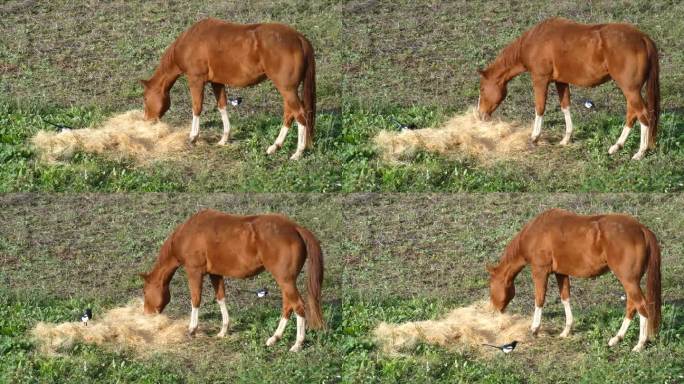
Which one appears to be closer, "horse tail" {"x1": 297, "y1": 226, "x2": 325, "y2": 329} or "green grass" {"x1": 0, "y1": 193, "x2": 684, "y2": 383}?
"green grass" {"x1": 0, "y1": 193, "x2": 684, "y2": 383}

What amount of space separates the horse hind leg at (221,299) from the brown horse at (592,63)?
13.7 feet

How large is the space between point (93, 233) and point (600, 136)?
6086 mm

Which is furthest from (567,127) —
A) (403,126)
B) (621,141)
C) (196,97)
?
(196,97)

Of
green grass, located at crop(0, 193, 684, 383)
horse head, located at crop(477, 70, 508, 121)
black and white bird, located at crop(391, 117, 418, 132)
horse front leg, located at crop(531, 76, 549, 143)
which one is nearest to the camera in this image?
green grass, located at crop(0, 193, 684, 383)

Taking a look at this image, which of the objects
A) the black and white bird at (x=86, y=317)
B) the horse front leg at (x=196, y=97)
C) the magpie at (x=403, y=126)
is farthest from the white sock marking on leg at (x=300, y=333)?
the magpie at (x=403, y=126)

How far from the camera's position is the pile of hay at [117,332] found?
63.2 ft

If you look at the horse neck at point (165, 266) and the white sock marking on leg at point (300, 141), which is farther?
the white sock marking on leg at point (300, 141)

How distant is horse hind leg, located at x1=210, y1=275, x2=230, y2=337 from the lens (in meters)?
19.2

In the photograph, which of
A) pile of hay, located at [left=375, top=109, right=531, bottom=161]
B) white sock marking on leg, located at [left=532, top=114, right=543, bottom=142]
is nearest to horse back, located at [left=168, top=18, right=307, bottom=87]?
pile of hay, located at [left=375, top=109, right=531, bottom=161]

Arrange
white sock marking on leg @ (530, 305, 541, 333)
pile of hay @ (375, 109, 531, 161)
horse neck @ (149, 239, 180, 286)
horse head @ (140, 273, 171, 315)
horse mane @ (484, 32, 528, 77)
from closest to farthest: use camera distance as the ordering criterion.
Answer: white sock marking on leg @ (530, 305, 541, 333)
horse neck @ (149, 239, 180, 286)
horse head @ (140, 273, 171, 315)
horse mane @ (484, 32, 528, 77)
pile of hay @ (375, 109, 531, 161)

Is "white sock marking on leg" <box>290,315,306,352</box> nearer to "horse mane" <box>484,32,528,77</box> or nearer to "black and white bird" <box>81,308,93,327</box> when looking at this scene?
"black and white bird" <box>81,308,93,327</box>

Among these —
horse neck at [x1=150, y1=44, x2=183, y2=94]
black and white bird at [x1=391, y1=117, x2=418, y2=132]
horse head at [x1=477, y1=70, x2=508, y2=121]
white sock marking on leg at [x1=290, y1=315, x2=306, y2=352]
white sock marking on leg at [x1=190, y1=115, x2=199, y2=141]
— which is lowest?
white sock marking on leg at [x1=290, y1=315, x2=306, y2=352]

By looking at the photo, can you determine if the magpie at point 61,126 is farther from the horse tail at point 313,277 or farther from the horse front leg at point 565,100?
the horse front leg at point 565,100

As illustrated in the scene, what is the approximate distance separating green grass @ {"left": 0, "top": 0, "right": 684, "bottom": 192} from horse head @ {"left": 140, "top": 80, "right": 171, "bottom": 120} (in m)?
0.45
